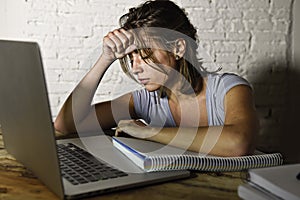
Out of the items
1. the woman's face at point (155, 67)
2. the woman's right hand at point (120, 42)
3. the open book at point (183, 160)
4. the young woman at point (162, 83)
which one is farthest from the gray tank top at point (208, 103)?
the open book at point (183, 160)

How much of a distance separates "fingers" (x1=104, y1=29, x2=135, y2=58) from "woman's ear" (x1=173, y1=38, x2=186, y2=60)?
18 cm

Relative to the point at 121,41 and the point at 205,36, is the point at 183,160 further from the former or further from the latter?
the point at 205,36

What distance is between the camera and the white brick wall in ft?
7.41

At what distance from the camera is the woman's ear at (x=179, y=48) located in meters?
1.62

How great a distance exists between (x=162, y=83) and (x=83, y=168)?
0.70 metres

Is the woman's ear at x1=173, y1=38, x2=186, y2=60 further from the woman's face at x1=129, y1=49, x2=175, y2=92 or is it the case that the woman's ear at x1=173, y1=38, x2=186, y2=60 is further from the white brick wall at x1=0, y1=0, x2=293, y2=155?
the white brick wall at x1=0, y1=0, x2=293, y2=155

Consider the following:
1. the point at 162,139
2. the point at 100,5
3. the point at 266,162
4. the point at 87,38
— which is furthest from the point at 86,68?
the point at 266,162

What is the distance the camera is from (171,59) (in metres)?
1.61

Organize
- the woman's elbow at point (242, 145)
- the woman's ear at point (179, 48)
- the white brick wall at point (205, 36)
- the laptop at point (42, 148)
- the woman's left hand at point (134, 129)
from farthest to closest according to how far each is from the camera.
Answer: the white brick wall at point (205, 36), the woman's ear at point (179, 48), the woman's left hand at point (134, 129), the woman's elbow at point (242, 145), the laptop at point (42, 148)

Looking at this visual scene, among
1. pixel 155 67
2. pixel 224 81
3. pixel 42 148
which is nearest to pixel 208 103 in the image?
A: pixel 224 81

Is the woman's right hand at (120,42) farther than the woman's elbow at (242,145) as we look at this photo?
Yes

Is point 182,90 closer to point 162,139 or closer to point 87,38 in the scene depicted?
point 162,139

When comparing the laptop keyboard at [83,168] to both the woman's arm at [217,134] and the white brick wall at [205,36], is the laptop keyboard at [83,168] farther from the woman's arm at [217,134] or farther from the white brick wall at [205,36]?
the white brick wall at [205,36]

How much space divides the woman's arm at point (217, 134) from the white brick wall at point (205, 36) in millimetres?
1069
